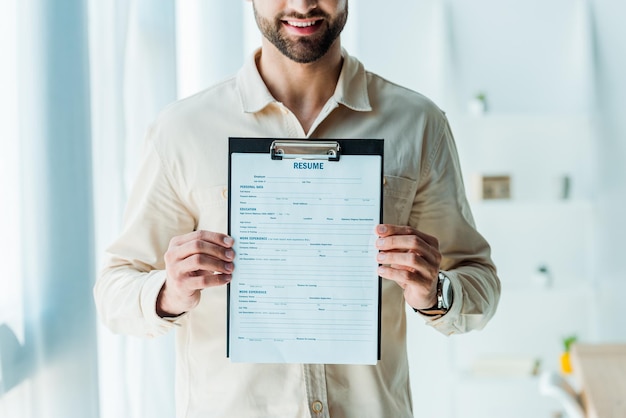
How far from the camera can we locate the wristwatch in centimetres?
129

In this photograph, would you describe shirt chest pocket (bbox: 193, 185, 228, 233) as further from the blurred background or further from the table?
the blurred background

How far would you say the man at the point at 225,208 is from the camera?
1.34m

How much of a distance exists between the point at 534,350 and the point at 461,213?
8.44 feet

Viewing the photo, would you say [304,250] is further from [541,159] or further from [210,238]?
[541,159]

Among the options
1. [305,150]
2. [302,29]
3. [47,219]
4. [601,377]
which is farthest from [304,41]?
[601,377]

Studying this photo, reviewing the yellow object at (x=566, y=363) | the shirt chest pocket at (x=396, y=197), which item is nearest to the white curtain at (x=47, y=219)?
the shirt chest pocket at (x=396, y=197)

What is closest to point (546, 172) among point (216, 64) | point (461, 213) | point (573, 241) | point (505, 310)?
point (573, 241)

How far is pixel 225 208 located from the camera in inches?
53.6

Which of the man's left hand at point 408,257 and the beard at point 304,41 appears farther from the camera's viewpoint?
the beard at point 304,41

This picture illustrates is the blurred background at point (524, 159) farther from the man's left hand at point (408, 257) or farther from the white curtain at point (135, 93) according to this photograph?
the man's left hand at point (408, 257)

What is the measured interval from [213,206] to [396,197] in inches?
13.6

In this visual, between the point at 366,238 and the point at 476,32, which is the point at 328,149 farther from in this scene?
the point at 476,32

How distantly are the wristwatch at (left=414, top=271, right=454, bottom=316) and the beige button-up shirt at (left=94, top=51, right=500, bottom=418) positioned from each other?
15mm

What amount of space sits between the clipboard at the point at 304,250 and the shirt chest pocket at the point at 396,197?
0.60 ft
